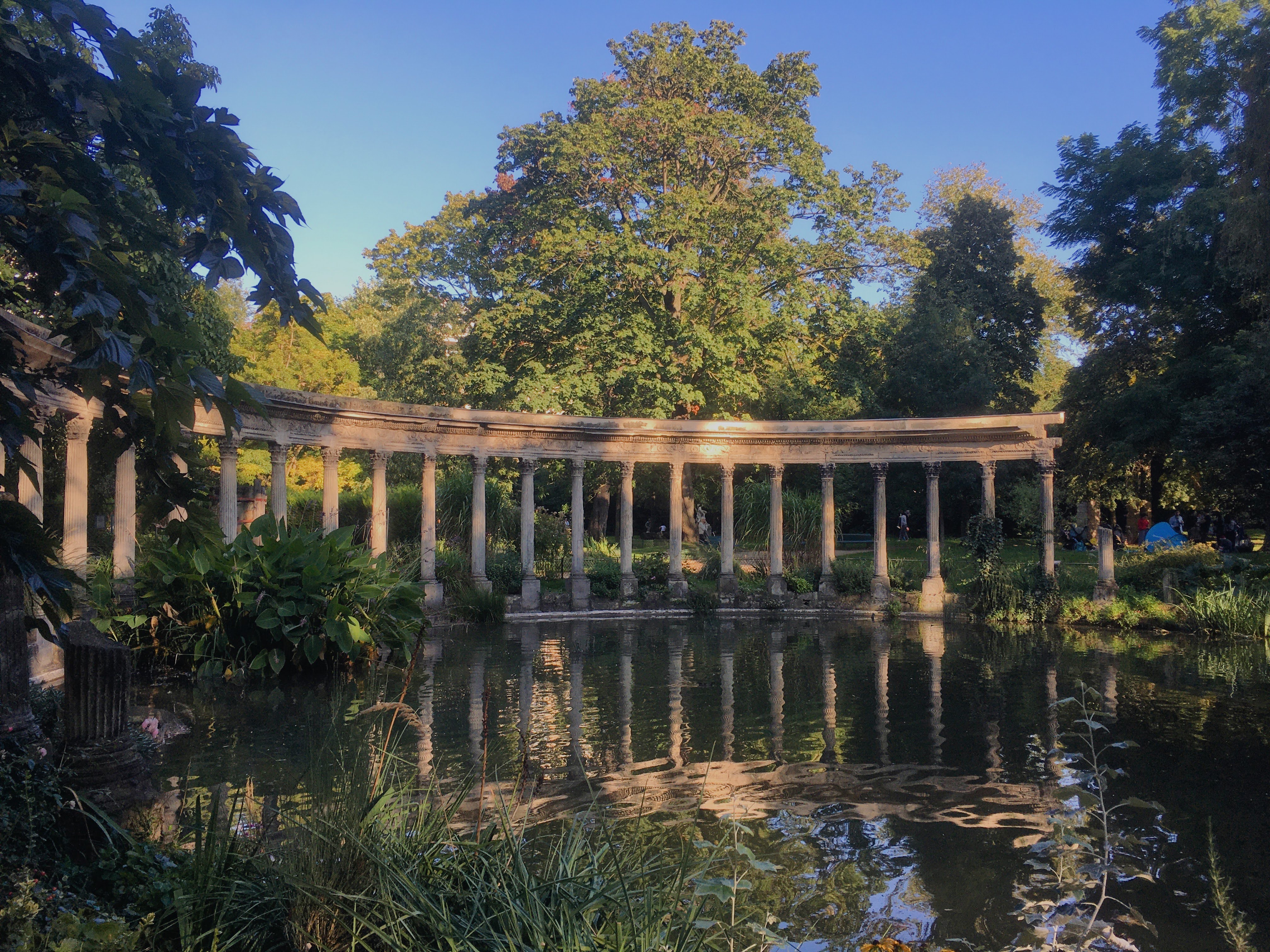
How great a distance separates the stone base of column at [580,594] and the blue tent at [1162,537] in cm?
1780

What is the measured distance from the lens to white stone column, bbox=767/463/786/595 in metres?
30.5

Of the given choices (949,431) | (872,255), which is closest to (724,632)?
(949,431)

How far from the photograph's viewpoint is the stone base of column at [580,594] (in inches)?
1147

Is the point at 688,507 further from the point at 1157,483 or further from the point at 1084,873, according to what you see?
the point at 1084,873

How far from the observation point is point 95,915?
4.67 metres

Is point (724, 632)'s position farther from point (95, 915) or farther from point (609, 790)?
point (95, 915)

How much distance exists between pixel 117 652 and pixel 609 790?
4824mm

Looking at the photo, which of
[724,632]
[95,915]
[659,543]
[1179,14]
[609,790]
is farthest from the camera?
[659,543]

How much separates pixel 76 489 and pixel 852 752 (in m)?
14.1

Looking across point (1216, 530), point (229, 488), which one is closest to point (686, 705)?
point (229, 488)

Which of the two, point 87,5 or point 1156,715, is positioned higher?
point 87,5

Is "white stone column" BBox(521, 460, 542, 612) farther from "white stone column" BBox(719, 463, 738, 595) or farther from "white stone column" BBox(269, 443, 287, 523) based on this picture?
"white stone column" BBox(269, 443, 287, 523)

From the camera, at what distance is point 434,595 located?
26.8 m

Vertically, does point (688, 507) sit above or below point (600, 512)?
above
